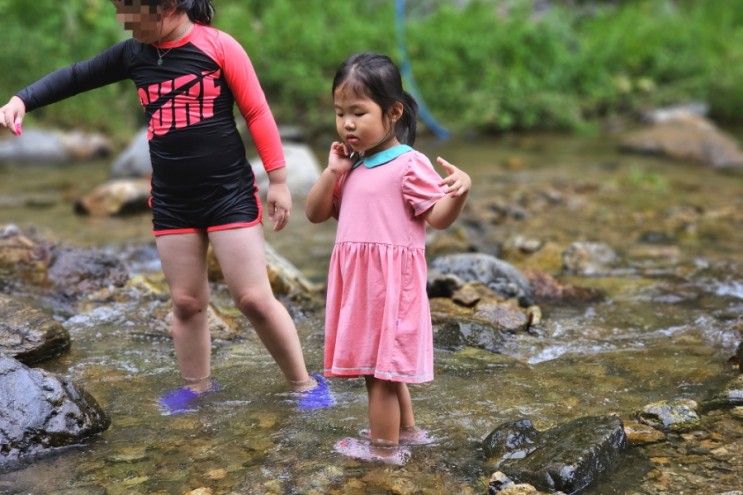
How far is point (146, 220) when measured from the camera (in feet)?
24.8

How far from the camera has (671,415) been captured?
3.26 m

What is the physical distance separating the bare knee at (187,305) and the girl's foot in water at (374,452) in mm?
812

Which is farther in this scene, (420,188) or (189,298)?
(189,298)

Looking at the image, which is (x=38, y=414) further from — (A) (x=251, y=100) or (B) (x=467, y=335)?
(B) (x=467, y=335)

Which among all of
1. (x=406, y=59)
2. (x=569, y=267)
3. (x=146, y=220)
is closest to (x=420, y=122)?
(x=406, y=59)

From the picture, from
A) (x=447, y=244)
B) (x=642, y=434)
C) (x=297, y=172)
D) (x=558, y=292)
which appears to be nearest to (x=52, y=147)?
(x=297, y=172)

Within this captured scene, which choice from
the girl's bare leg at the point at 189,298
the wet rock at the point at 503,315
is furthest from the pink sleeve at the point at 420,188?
the wet rock at the point at 503,315

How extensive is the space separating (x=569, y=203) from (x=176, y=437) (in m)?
5.61

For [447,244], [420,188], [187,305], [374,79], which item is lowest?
[447,244]

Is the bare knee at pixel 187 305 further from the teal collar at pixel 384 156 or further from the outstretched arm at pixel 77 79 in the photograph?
the teal collar at pixel 384 156

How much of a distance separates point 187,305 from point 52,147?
8327 millimetres

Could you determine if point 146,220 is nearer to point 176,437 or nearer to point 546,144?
point 176,437

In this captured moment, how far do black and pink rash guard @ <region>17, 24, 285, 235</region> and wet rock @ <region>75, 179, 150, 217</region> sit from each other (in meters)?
4.45

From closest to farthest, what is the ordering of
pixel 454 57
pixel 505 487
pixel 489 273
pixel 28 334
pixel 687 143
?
pixel 505 487
pixel 28 334
pixel 489 273
pixel 687 143
pixel 454 57
